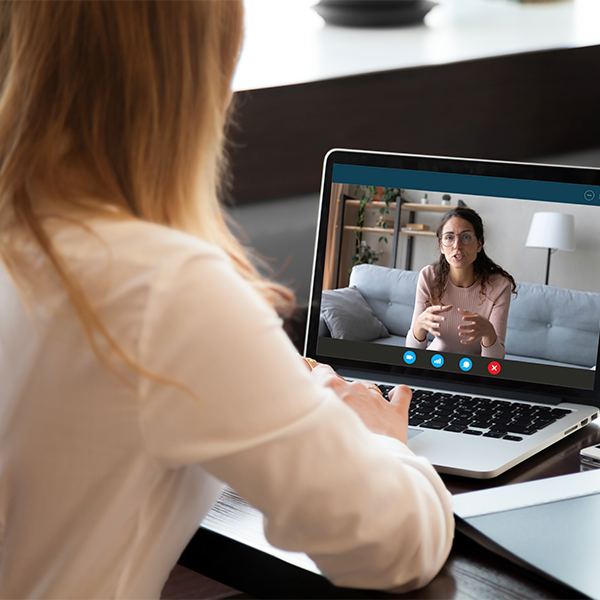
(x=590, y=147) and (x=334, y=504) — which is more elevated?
(x=590, y=147)

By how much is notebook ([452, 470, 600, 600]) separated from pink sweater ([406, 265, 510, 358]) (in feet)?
1.00

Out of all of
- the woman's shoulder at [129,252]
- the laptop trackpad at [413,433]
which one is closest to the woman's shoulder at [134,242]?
the woman's shoulder at [129,252]

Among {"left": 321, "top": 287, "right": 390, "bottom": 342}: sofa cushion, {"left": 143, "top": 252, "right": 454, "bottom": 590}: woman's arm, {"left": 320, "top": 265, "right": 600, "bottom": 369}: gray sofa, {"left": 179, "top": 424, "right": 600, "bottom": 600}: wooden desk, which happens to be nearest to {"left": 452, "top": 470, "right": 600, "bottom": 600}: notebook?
{"left": 179, "top": 424, "right": 600, "bottom": 600}: wooden desk

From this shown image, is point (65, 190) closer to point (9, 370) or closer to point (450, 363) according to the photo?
point (9, 370)

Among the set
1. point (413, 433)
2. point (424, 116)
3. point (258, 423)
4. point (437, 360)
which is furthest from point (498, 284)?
point (258, 423)

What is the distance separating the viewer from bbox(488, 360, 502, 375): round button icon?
99 centimetres

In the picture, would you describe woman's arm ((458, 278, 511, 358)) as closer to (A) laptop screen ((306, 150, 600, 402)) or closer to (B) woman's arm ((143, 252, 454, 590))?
(A) laptop screen ((306, 150, 600, 402))

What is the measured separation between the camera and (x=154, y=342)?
15.7 inches

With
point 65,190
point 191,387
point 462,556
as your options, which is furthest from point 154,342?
point 462,556

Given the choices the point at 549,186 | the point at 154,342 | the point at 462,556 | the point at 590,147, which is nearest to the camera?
the point at 154,342

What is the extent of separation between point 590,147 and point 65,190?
1.26 metres

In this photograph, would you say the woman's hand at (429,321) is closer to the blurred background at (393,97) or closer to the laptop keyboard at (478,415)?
the laptop keyboard at (478,415)

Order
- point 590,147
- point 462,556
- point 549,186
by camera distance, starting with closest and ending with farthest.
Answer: point 462,556 < point 549,186 < point 590,147

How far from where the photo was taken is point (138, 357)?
0.41 meters
